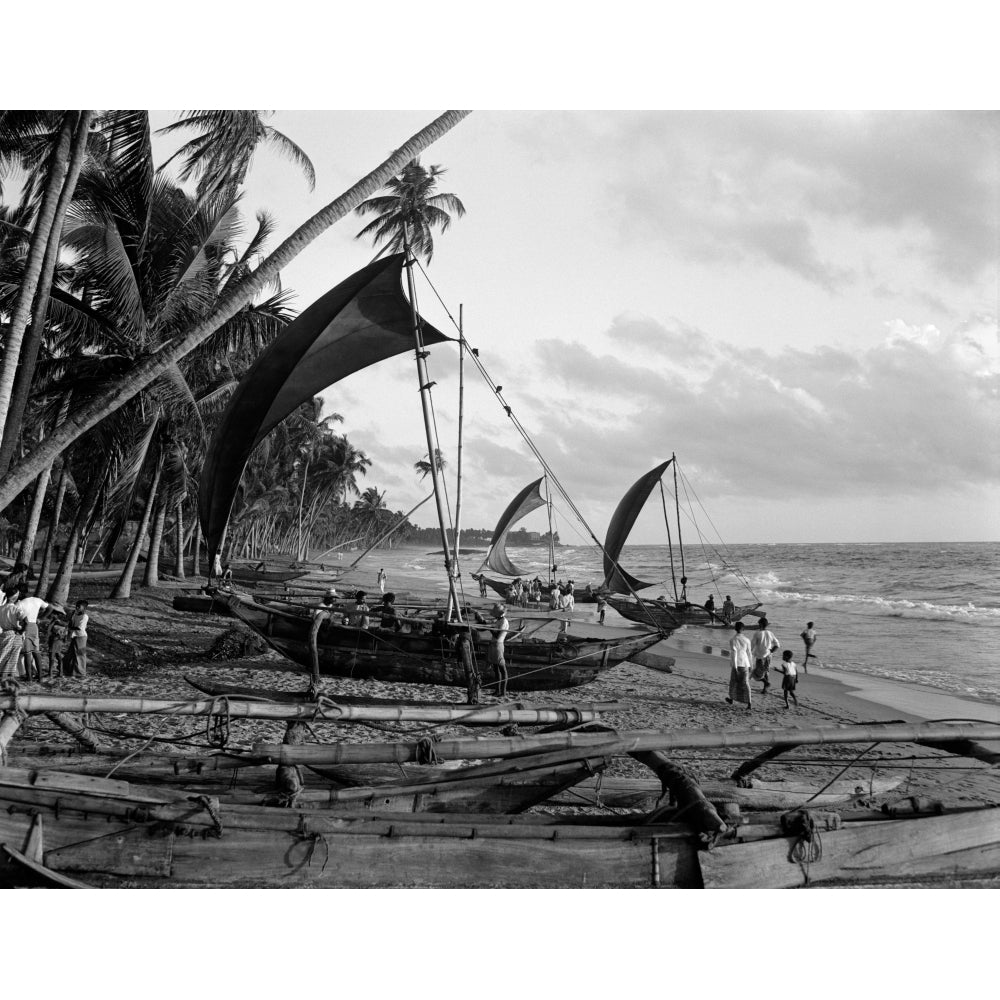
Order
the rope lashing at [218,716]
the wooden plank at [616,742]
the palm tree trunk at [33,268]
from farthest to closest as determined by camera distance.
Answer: the palm tree trunk at [33,268], the rope lashing at [218,716], the wooden plank at [616,742]

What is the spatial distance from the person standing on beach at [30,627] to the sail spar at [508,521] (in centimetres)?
2825

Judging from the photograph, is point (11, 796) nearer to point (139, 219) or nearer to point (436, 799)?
point (436, 799)

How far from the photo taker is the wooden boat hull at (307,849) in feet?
15.8

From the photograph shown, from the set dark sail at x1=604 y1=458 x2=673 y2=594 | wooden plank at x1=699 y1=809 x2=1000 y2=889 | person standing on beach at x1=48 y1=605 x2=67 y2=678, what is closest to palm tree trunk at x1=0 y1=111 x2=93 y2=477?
person standing on beach at x1=48 y1=605 x2=67 y2=678

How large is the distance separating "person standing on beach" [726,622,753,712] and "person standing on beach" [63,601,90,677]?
1081 cm

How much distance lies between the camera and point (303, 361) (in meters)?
12.2

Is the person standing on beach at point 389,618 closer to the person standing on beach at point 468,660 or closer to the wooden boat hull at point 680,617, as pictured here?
the person standing on beach at point 468,660

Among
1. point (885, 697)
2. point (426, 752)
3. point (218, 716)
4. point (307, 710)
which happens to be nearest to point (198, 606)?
point (218, 716)

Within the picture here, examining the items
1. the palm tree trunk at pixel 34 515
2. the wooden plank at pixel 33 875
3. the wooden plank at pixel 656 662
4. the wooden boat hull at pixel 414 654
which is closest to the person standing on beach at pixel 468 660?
the wooden boat hull at pixel 414 654

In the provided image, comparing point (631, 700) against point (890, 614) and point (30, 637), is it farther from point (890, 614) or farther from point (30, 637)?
point (890, 614)

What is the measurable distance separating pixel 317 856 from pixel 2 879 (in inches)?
76.4

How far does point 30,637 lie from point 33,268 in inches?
206

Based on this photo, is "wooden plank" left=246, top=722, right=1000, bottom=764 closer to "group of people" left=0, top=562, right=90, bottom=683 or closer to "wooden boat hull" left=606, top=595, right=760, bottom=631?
"group of people" left=0, top=562, right=90, bottom=683

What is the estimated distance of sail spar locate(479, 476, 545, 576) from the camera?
128 ft
